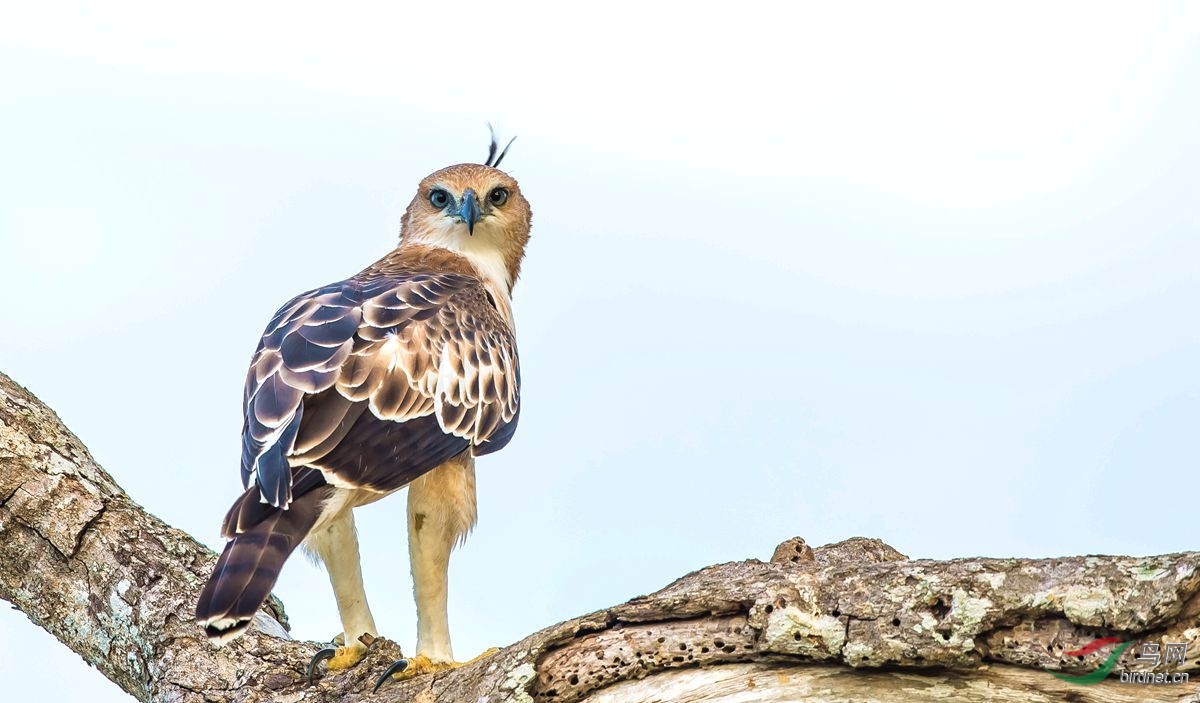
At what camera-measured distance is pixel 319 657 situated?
6.16m

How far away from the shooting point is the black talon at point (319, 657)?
240 inches

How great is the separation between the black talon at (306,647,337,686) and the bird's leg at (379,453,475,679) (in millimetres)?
450

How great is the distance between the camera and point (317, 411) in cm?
621

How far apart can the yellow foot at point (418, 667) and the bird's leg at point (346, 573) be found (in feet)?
1.50

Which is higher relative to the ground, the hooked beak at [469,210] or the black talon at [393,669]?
the hooked beak at [469,210]

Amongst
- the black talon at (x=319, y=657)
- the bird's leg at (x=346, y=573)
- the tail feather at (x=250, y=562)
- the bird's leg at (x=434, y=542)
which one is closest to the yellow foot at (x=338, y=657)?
the black talon at (x=319, y=657)

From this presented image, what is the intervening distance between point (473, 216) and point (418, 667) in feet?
11.4

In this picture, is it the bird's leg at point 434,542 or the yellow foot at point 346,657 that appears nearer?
the yellow foot at point 346,657

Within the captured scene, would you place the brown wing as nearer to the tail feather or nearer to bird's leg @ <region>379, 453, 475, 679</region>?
the tail feather

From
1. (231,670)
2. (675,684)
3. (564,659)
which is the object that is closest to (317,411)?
(231,670)

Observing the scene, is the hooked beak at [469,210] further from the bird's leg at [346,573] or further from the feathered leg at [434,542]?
the bird's leg at [346,573]

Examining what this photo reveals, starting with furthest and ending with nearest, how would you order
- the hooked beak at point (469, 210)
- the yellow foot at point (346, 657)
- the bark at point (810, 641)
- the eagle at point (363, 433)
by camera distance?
the hooked beak at point (469, 210) → the yellow foot at point (346, 657) → the eagle at point (363, 433) → the bark at point (810, 641)

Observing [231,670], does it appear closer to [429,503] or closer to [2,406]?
[429,503]

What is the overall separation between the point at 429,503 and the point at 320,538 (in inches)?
22.8
